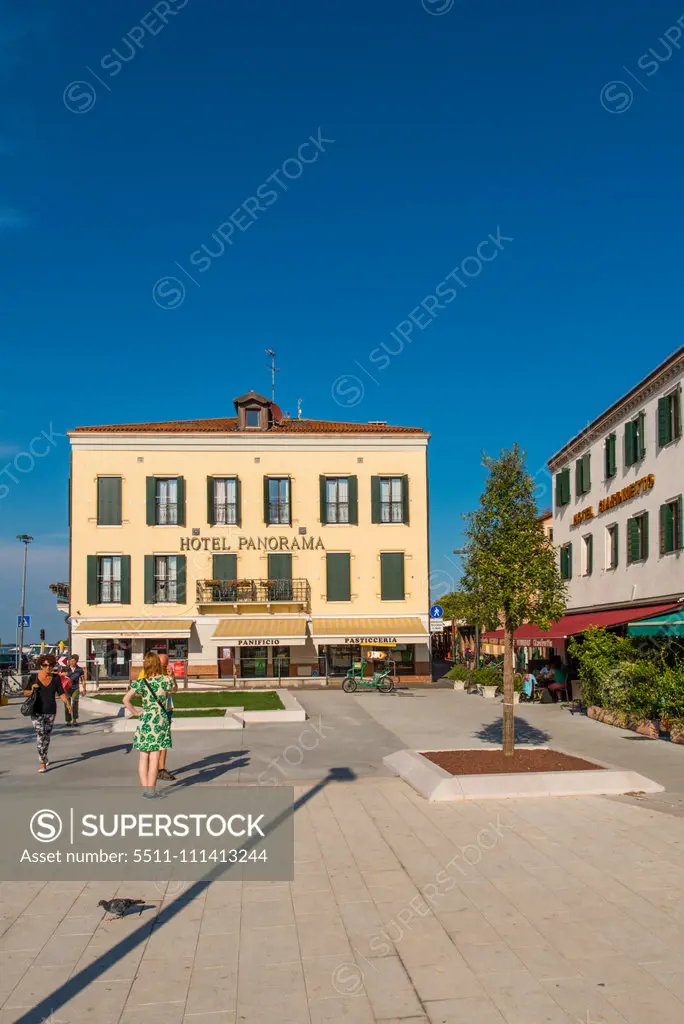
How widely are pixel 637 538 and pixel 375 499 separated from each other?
1298 centimetres

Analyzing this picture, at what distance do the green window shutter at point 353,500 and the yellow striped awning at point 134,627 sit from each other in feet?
25.5

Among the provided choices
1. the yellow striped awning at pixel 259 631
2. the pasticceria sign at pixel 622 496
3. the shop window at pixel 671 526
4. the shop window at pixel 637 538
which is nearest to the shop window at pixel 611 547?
the pasticceria sign at pixel 622 496

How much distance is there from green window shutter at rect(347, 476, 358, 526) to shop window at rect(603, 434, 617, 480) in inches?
437

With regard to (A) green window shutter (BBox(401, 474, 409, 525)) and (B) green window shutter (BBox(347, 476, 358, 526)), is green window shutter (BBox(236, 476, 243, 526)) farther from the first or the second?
(A) green window shutter (BBox(401, 474, 409, 525))

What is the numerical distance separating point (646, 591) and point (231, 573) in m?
17.0

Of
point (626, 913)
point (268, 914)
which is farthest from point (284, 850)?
point (626, 913)

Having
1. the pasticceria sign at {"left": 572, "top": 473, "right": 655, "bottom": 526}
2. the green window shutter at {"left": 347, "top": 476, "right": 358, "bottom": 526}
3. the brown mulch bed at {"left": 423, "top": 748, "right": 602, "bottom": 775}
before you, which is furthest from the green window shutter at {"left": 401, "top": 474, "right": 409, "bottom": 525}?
the brown mulch bed at {"left": 423, "top": 748, "right": 602, "bottom": 775}

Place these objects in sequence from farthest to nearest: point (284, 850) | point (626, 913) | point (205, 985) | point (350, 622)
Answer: point (350, 622), point (284, 850), point (626, 913), point (205, 985)

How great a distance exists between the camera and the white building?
22.9 m

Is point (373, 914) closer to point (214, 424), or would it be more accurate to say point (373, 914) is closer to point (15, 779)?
point (15, 779)

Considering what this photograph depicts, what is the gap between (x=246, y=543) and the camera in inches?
1405

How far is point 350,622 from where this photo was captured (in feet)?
115

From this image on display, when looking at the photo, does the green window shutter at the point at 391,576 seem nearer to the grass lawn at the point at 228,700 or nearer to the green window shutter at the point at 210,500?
the green window shutter at the point at 210,500

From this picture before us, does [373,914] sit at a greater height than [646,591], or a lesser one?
lesser
